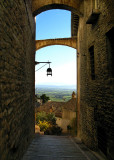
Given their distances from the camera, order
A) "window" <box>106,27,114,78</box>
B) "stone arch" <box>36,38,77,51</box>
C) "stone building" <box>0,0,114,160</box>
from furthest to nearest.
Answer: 1. "stone arch" <box>36,38,77,51</box>
2. "window" <box>106,27,114,78</box>
3. "stone building" <box>0,0,114,160</box>

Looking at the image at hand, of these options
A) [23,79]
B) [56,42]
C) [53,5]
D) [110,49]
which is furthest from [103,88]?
[56,42]

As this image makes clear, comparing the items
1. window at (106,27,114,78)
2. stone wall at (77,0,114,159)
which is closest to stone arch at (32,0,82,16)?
stone wall at (77,0,114,159)

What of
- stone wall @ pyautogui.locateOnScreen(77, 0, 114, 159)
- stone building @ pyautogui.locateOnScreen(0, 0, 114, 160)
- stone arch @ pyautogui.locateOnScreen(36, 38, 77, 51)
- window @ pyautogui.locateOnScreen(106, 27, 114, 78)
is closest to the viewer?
stone building @ pyautogui.locateOnScreen(0, 0, 114, 160)

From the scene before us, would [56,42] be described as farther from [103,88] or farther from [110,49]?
[103,88]

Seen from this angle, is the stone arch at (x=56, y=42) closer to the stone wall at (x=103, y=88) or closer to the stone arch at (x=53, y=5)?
the stone arch at (x=53, y=5)

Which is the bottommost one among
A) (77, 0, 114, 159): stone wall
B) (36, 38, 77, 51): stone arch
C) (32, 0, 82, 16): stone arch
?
(77, 0, 114, 159): stone wall

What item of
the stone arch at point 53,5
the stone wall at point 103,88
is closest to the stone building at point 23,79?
the stone wall at point 103,88

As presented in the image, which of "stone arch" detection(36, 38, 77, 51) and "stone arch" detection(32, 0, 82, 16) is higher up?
"stone arch" detection(32, 0, 82, 16)

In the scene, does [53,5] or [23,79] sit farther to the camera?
[53,5]

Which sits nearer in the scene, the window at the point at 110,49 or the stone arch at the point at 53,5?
the window at the point at 110,49

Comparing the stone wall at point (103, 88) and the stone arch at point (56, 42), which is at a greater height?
the stone arch at point (56, 42)

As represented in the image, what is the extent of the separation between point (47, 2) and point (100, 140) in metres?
7.60

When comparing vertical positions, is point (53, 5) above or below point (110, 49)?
above

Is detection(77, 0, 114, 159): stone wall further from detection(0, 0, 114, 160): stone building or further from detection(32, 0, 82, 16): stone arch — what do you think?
detection(32, 0, 82, 16): stone arch
